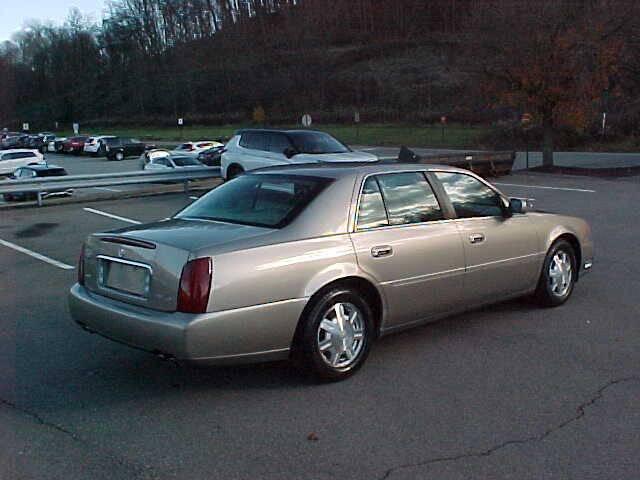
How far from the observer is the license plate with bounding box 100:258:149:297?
16.7 feet

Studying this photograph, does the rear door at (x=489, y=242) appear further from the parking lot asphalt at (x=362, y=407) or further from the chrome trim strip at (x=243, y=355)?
the chrome trim strip at (x=243, y=355)

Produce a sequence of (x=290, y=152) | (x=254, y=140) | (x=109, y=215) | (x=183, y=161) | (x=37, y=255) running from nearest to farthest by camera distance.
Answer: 1. (x=37, y=255)
2. (x=109, y=215)
3. (x=290, y=152)
4. (x=254, y=140)
5. (x=183, y=161)

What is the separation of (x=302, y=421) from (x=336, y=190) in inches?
71.7

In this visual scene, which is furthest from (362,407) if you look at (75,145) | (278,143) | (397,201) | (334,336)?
(75,145)

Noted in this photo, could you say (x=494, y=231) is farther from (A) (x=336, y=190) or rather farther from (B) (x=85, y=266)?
(B) (x=85, y=266)

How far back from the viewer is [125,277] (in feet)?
17.2

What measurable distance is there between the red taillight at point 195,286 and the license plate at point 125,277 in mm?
345

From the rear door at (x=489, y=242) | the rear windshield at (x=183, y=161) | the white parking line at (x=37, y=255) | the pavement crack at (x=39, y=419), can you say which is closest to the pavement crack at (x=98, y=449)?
the pavement crack at (x=39, y=419)

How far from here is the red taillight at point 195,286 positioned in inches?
189

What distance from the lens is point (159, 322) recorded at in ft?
15.9

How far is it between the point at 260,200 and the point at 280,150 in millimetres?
11797

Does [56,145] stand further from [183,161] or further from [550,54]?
[550,54]

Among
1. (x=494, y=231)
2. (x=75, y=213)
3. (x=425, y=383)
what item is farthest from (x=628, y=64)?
(x=425, y=383)

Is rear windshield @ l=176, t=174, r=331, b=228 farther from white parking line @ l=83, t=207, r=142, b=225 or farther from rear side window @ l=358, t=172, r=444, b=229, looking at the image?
white parking line @ l=83, t=207, r=142, b=225
